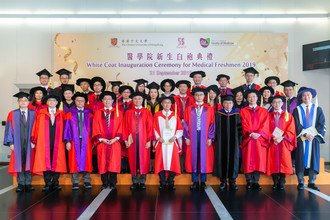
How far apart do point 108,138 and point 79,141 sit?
0.44 m

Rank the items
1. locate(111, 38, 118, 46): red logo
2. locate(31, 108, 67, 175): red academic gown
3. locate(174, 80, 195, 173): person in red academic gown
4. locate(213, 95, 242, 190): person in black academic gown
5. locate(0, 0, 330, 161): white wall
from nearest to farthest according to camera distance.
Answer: locate(31, 108, 67, 175): red academic gown < locate(213, 95, 242, 190): person in black academic gown < locate(174, 80, 195, 173): person in red academic gown < locate(111, 38, 118, 46): red logo < locate(0, 0, 330, 161): white wall

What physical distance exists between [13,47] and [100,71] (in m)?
2.23

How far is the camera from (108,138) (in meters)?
5.62

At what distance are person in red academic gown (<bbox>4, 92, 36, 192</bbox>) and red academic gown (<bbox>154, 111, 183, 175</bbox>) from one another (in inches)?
74.2

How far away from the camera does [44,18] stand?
862 cm

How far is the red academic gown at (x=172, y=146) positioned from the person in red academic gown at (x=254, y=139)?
101 cm

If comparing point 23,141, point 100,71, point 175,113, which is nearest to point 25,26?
point 100,71

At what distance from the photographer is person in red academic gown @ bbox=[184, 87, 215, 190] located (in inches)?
221

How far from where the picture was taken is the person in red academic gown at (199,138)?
5609mm

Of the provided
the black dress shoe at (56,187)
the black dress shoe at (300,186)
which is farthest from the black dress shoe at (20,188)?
the black dress shoe at (300,186)

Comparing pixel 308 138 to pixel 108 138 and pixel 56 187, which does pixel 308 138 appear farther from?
pixel 56 187

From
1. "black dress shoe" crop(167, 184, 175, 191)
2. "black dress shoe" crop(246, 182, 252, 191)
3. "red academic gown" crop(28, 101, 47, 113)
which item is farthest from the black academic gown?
"red academic gown" crop(28, 101, 47, 113)

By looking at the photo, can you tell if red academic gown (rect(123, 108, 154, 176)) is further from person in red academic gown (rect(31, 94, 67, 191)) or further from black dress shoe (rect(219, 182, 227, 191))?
black dress shoe (rect(219, 182, 227, 191))

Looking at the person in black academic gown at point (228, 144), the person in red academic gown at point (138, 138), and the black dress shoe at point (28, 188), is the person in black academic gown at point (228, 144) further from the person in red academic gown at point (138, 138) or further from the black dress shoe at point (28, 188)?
the black dress shoe at point (28, 188)
